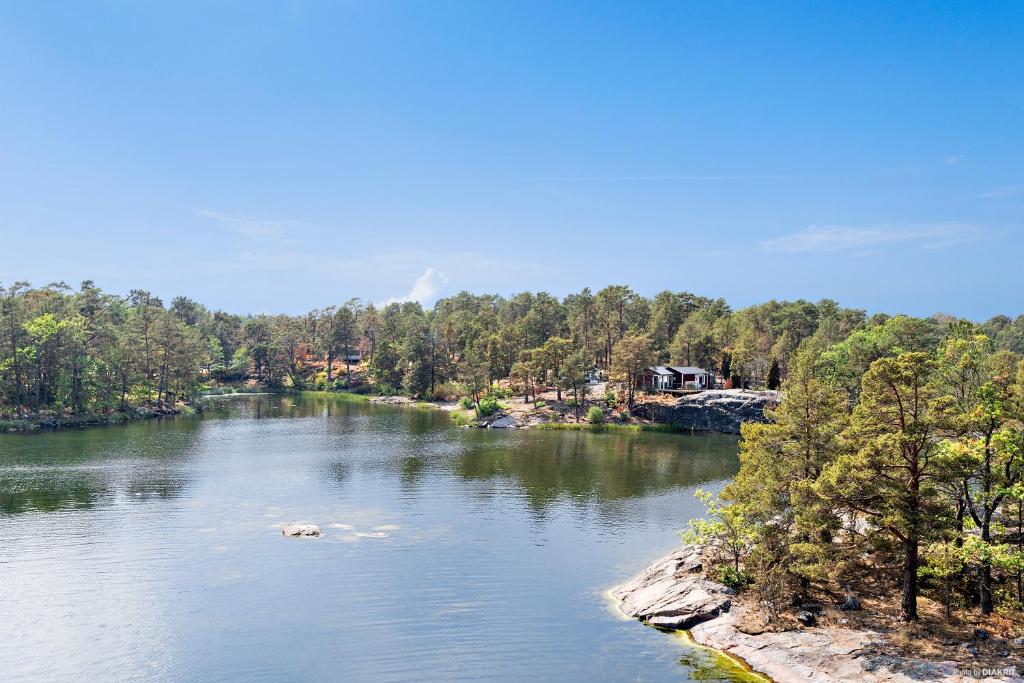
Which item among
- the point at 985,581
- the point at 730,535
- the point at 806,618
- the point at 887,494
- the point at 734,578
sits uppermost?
the point at 887,494

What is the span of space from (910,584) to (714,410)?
78762 mm

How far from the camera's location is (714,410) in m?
107

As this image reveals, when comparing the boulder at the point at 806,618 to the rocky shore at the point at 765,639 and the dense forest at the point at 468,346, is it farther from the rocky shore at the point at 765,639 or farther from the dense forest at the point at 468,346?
the dense forest at the point at 468,346

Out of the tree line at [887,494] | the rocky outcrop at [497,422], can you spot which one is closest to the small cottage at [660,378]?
the rocky outcrop at [497,422]

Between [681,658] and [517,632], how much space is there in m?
7.48

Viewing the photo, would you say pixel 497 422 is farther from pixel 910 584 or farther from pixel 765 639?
pixel 910 584

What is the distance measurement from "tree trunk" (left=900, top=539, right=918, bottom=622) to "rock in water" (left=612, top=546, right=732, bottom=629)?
7.59 m

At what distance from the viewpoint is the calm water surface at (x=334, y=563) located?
1163 inches

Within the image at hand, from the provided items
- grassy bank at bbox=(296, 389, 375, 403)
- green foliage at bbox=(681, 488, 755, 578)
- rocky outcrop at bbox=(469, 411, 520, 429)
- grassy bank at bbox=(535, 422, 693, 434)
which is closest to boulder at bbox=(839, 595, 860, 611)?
green foliage at bbox=(681, 488, 755, 578)

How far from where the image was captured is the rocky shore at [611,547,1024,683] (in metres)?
25.8

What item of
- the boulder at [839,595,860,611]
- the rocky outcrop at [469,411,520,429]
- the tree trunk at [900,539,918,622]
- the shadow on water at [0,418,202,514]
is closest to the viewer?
the tree trunk at [900,539,918,622]

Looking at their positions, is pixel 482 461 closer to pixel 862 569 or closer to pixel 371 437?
pixel 371 437

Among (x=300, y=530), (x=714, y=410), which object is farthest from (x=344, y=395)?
(x=300, y=530)

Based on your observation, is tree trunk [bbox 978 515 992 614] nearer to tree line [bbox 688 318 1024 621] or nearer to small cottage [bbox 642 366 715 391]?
tree line [bbox 688 318 1024 621]
